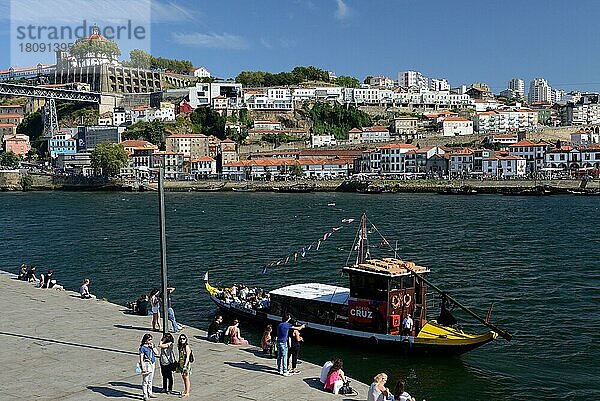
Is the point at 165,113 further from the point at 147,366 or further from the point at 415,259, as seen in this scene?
the point at 147,366

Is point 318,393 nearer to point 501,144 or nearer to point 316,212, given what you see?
point 316,212

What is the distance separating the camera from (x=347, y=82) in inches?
6339

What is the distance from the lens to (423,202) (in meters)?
71.3

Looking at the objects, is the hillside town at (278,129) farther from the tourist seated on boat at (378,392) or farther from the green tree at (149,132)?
the tourist seated on boat at (378,392)

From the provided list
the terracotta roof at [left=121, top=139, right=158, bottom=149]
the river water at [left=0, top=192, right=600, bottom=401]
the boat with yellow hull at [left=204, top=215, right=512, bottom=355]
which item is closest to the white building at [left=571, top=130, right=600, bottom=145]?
the river water at [left=0, top=192, right=600, bottom=401]

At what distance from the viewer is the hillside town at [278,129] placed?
3927 inches

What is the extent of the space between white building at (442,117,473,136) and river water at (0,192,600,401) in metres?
45.1

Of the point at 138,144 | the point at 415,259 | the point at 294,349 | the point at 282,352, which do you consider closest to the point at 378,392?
the point at 282,352

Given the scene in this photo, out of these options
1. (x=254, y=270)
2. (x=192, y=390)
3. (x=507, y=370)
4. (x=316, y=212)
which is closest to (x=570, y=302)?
(x=507, y=370)

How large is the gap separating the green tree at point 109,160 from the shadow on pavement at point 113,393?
90186 millimetres

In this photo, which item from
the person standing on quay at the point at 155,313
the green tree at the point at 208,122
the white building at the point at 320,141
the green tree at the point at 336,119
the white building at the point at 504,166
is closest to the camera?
the person standing on quay at the point at 155,313

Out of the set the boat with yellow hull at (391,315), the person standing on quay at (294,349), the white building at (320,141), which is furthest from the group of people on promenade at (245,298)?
the white building at (320,141)

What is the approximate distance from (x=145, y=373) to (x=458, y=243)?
3059cm

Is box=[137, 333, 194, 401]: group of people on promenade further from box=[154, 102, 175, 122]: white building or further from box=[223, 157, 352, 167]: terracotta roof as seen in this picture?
box=[154, 102, 175, 122]: white building
